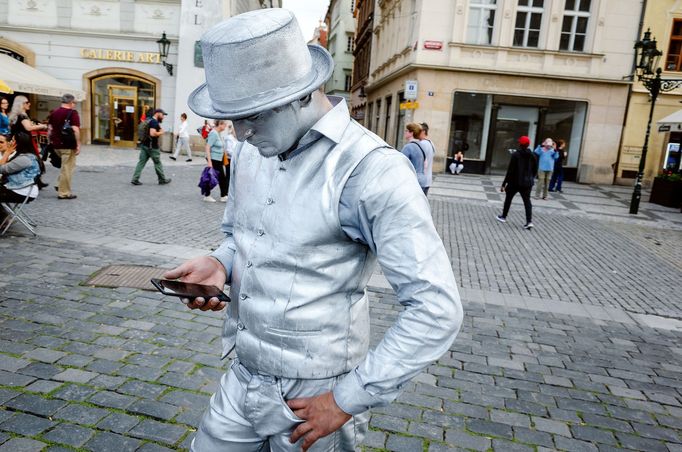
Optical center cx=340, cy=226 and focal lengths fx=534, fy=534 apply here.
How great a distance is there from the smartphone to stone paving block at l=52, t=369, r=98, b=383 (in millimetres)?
2215

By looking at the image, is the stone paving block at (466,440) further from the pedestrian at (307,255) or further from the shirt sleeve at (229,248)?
the shirt sleeve at (229,248)

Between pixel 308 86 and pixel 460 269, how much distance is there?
20.2ft

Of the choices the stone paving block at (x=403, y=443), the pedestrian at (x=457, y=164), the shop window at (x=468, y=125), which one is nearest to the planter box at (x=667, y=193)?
the pedestrian at (x=457, y=164)

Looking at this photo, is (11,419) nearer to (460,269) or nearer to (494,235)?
(460,269)

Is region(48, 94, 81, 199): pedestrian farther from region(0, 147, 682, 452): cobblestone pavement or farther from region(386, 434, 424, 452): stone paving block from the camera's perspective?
region(386, 434, 424, 452): stone paving block

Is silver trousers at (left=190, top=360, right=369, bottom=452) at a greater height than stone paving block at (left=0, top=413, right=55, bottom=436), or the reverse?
silver trousers at (left=190, top=360, right=369, bottom=452)

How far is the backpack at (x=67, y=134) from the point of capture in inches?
383

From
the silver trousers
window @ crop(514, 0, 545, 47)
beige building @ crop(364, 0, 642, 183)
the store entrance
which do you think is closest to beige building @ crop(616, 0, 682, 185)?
beige building @ crop(364, 0, 642, 183)

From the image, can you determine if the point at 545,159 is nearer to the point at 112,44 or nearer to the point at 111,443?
the point at 111,443

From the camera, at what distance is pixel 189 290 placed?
1590mm

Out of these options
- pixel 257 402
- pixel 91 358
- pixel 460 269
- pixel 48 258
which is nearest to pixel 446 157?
pixel 460 269

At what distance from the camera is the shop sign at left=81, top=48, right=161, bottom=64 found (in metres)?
21.9

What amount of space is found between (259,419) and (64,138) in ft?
32.1

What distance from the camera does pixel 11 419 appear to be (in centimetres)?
291
